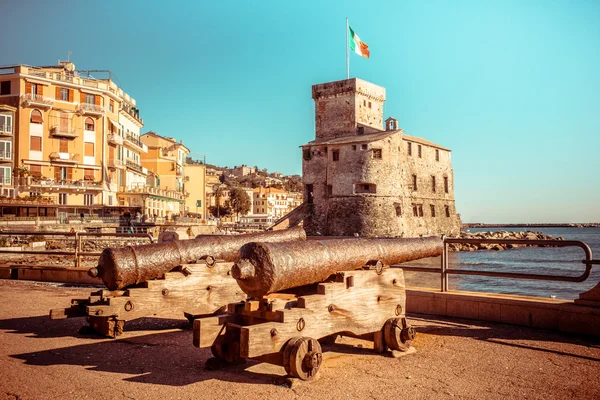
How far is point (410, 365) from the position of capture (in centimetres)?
418

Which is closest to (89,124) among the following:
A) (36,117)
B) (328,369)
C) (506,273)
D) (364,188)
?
(36,117)

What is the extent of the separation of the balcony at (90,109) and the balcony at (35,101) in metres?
2.31

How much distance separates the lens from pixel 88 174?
4006cm

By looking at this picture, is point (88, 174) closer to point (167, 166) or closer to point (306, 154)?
point (167, 166)

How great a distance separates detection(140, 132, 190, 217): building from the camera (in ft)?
175

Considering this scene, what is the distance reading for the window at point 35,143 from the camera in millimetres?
37844

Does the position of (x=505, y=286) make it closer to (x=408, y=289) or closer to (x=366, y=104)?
(x=408, y=289)

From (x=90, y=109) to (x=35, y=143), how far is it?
4.94m

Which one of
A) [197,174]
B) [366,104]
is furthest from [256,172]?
[366,104]

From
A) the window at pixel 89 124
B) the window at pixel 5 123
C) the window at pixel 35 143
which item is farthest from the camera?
the window at pixel 89 124

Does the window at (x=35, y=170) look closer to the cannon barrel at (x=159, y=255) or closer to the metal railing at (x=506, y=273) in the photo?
the cannon barrel at (x=159, y=255)

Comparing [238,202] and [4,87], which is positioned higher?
[4,87]

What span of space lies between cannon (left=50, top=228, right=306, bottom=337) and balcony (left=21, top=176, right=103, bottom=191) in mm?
34576

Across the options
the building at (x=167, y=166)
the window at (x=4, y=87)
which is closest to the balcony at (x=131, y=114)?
the building at (x=167, y=166)
